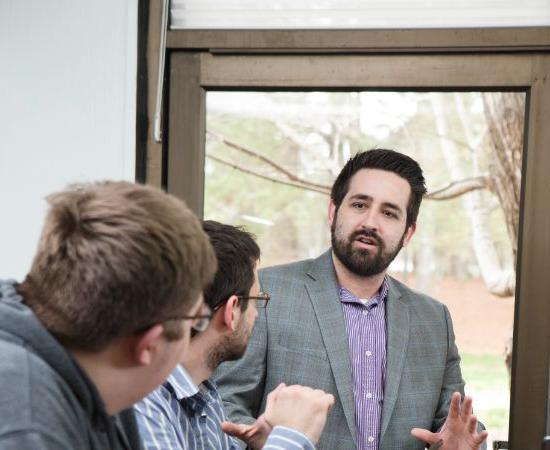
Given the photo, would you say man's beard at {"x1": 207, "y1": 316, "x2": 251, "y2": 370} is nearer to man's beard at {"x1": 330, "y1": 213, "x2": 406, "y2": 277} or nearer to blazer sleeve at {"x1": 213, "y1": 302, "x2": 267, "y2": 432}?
blazer sleeve at {"x1": 213, "y1": 302, "x2": 267, "y2": 432}

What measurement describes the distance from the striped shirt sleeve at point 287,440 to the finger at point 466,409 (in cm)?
59

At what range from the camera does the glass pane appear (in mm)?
4059

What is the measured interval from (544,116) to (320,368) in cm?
95

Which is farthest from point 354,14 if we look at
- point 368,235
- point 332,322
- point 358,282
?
point 332,322

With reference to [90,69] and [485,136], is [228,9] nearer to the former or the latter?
[90,69]

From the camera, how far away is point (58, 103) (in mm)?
2230

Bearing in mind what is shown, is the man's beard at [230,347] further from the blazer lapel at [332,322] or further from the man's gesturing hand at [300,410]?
the blazer lapel at [332,322]

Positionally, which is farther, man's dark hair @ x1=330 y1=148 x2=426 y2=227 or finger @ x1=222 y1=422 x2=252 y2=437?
man's dark hair @ x1=330 y1=148 x2=426 y2=227

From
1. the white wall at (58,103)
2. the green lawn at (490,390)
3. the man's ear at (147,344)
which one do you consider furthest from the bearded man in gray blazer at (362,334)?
the green lawn at (490,390)

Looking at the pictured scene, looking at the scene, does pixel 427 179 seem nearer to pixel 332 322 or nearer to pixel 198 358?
pixel 332 322

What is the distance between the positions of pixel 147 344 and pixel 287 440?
18.6 inches

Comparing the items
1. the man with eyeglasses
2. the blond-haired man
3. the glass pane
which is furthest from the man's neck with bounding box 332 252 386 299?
the glass pane

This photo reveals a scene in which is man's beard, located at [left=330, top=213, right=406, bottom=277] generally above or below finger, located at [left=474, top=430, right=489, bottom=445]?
above

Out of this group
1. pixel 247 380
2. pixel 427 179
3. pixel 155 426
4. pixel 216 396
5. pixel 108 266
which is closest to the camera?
pixel 108 266
